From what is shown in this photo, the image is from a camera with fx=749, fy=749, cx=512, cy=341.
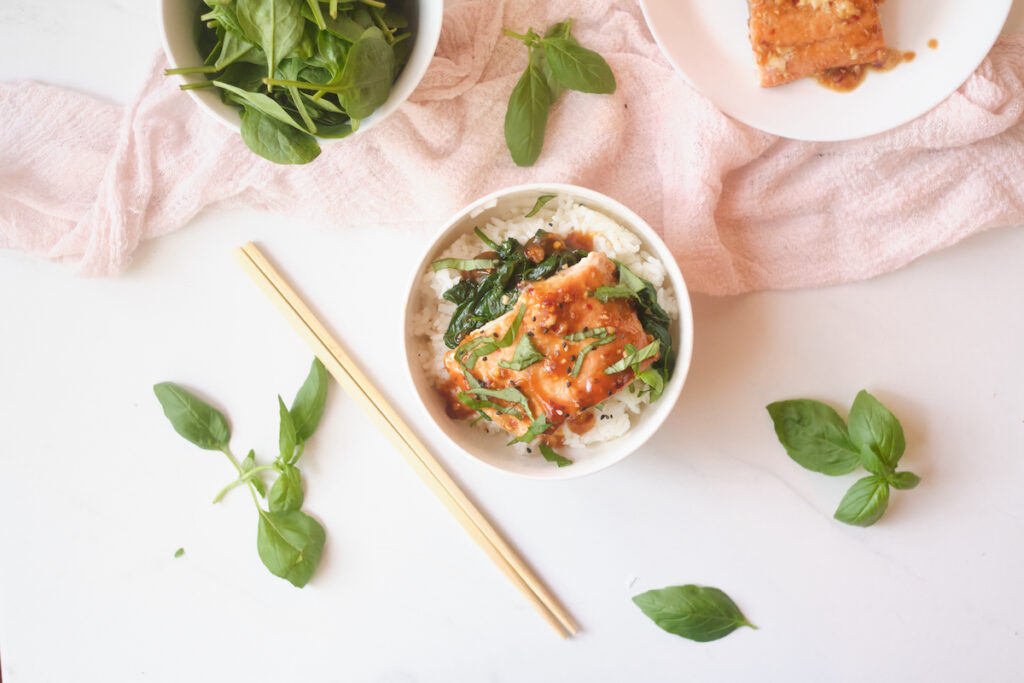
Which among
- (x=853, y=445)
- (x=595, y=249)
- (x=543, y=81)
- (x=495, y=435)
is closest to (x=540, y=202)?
(x=595, y=249)

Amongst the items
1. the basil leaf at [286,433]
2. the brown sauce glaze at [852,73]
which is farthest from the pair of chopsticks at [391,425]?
the brown sauce glaze at [852,73]

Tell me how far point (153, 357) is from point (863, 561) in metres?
2.15

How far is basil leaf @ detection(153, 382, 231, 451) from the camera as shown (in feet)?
7.04

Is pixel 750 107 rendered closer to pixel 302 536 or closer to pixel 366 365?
pixel 366 365

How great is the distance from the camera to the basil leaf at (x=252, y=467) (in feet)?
7.12

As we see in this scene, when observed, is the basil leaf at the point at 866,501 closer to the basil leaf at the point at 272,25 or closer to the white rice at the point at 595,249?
the white rice at the point at 595,249

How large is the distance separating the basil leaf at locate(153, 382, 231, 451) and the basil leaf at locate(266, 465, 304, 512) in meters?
0.20

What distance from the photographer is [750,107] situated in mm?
1978

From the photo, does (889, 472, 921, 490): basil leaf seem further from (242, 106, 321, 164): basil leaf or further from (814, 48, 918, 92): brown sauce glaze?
(242, 106, 321, 164): basil leaf

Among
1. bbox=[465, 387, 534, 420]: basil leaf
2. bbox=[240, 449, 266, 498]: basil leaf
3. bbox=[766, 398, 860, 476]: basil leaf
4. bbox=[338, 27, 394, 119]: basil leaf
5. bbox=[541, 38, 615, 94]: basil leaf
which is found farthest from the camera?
bbox=[240, 449, 266, 498]: basil leaf

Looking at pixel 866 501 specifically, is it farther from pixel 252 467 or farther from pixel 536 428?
pixel 252 467

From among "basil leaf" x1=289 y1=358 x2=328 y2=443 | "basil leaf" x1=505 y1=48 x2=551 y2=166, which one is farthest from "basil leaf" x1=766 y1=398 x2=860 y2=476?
"basil leaf" x1=289 y1=358 x2=328 y2=443

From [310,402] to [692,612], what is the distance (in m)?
1.23

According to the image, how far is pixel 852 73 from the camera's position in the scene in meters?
2.00
